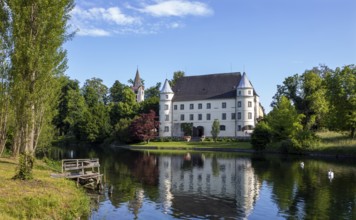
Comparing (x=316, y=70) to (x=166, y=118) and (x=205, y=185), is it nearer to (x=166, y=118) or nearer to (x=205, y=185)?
(x=166, y=118)

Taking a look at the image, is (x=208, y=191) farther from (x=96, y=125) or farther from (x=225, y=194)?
(x=96, y=125)

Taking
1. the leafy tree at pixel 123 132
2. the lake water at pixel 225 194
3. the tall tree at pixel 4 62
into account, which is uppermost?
the tall tree at pixel 4 62

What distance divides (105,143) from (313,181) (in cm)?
5811

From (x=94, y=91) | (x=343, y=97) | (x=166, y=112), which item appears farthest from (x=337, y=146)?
(x=94, y=91)

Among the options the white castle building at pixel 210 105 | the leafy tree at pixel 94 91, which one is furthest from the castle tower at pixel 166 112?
the leafy tree at pixel 94 91

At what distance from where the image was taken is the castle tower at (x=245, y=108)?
78.4 m

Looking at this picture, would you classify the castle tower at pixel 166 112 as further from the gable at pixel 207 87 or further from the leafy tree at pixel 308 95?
the leafy tree at pixel 308 95

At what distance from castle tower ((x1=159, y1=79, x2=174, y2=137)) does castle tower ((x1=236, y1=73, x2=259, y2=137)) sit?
52.7ft

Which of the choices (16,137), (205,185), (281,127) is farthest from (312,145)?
(16,137)

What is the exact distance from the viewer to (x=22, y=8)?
24203 mm

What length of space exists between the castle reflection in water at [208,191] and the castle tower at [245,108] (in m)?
43.3

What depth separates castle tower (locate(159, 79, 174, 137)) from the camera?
85.4 m

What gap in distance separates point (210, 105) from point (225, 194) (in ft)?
200

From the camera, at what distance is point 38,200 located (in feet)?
46.5
